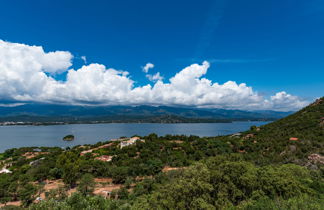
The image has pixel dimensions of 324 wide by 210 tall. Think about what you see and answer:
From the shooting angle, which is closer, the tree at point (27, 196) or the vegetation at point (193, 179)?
the vegetation at point (193, 179)

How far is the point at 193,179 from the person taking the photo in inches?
539

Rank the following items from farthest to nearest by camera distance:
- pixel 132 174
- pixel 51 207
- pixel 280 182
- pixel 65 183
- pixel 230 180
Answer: pixel 132 174 < pixel 65 183 < pixel 230 180 < pixel 280 182 < pixel 51 207

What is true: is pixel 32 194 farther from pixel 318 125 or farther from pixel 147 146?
pixel 318 125

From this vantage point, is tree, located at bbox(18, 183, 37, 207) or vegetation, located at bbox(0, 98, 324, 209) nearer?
vegetation, located at bbox(0, 98, 324, 209)

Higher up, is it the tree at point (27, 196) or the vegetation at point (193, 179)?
the vegetation at point (193, 179)

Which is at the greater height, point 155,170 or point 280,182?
point 280,182

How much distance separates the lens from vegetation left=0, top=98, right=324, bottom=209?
12.1m

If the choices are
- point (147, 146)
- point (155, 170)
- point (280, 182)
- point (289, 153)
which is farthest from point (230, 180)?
point (147, 146)

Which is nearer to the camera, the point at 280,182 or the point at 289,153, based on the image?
the point at 280,182

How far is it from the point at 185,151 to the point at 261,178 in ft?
87.6

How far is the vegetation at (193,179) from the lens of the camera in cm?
1211

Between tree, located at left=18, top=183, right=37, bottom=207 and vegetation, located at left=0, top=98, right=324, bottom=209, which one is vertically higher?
vegetation, located at left=0, top=98, right=324, bottom=209

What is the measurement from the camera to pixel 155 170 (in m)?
30.0

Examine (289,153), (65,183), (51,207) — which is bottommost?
(65,183)
